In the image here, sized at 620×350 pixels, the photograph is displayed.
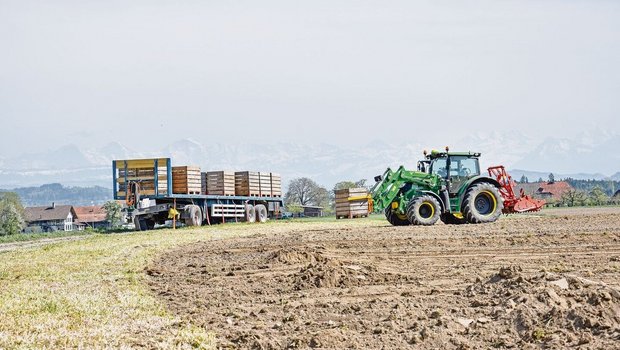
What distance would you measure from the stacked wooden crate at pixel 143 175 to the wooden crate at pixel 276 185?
31.4ft

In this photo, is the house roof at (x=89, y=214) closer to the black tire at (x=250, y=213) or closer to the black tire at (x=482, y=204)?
the black tire at (x=250, y=213)

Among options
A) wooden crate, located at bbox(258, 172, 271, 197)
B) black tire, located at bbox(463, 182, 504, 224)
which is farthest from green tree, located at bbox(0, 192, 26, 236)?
black tire, located at bbox(463, 182, 504, 224)

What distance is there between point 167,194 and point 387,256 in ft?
57.6

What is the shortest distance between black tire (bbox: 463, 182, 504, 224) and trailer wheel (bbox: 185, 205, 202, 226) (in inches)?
459

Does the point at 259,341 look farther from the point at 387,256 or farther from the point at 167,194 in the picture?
the point at 167,194

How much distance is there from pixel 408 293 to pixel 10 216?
87.0 meters

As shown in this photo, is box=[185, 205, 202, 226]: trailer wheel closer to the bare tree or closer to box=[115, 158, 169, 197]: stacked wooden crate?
box=[115, 158, 169, 197]: stacked wooden crate

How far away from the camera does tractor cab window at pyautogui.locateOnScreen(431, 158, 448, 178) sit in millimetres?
26141

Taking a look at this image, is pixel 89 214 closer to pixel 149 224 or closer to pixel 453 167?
pixel 149 224

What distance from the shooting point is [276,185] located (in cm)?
4159

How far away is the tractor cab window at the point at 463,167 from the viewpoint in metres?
26.2

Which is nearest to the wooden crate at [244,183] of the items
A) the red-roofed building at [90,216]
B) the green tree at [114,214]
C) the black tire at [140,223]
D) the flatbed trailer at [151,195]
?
the flatbed trailer at [151,195]

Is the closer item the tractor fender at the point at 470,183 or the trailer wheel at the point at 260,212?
the tractor fender at the point at 470,183

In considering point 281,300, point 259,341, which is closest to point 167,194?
point 281,300
